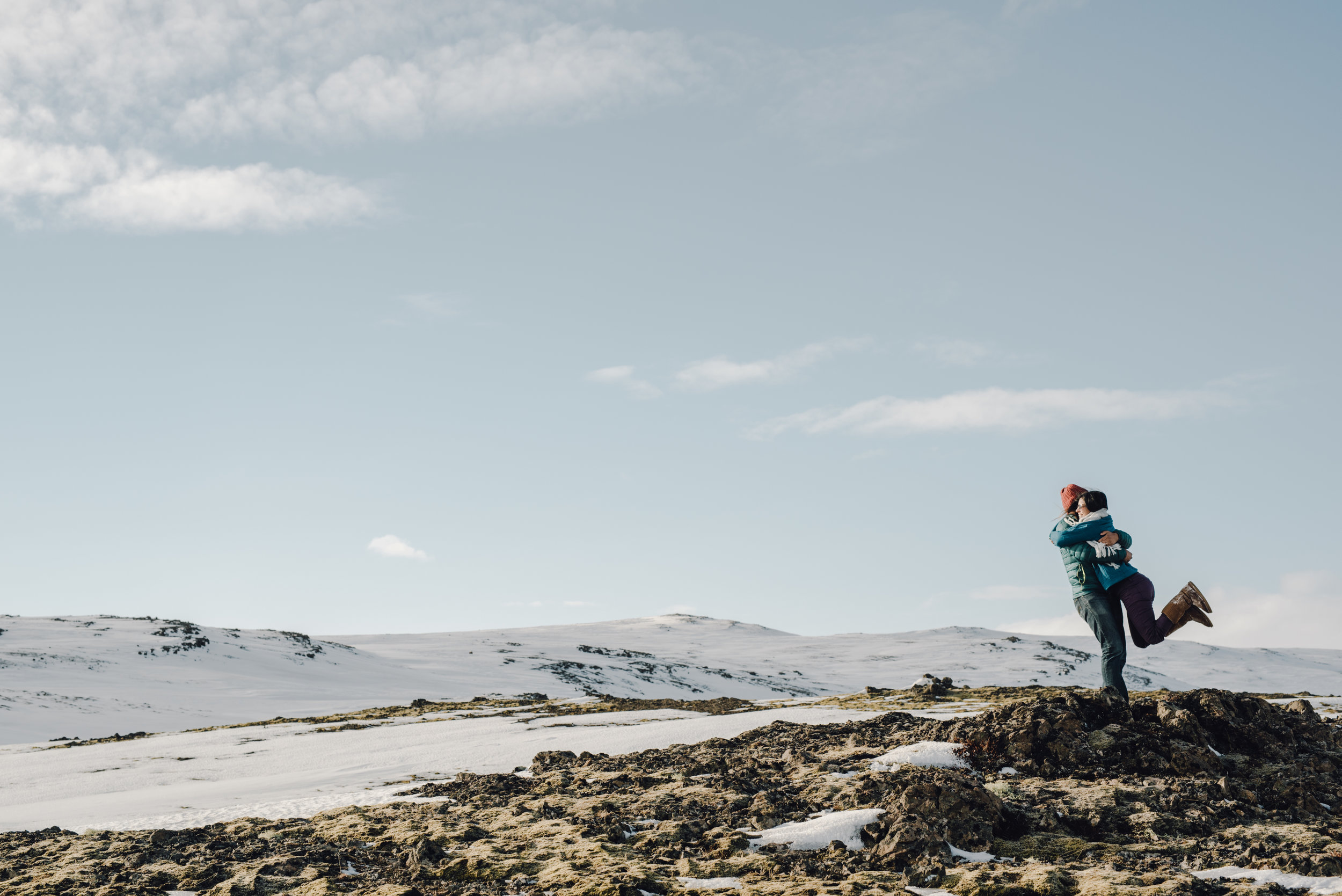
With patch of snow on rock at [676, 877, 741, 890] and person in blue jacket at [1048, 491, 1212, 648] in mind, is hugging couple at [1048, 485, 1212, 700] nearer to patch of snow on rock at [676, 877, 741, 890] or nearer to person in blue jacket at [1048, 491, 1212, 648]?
person in blue jacket at [1048, 491, 1212, 648]

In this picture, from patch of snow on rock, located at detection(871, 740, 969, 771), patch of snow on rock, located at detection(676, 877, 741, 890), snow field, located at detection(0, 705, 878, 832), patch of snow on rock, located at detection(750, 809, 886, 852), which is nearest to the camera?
patch of snow on rock, located at detection(676, 877, 741, 890)

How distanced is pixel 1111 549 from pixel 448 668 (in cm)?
2458

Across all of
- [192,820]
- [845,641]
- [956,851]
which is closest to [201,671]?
[192,820]

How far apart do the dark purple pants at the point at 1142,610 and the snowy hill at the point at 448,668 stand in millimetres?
15257

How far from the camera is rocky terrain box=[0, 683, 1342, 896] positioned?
16.9 ft

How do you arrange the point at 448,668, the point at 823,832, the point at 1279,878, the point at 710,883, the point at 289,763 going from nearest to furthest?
the point at 1279,878, the point at 710,883, the point at 823,832, the point at 289,763, the point at 448,668

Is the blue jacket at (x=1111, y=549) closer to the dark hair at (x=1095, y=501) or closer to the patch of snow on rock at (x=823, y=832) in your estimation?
the dark hair at (x=1095, y=501)

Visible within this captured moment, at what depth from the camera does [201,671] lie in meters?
25.2

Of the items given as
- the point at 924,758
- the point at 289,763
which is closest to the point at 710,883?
the point at 924,758

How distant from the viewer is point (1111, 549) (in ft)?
26.9

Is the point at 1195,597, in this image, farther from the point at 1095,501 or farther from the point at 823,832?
the point at 823,832

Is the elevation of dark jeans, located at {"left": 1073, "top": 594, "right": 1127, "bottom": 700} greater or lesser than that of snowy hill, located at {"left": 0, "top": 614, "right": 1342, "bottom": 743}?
greater

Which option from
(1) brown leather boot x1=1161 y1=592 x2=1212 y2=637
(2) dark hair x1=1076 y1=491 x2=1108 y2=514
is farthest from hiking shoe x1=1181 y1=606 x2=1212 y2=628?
(2) dark hair x1=1076 y1=491 x2=1108 y2=514

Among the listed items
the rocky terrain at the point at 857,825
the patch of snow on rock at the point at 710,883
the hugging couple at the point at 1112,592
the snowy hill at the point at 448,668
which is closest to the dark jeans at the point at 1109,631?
the hugging couple at the point at 1112,592
